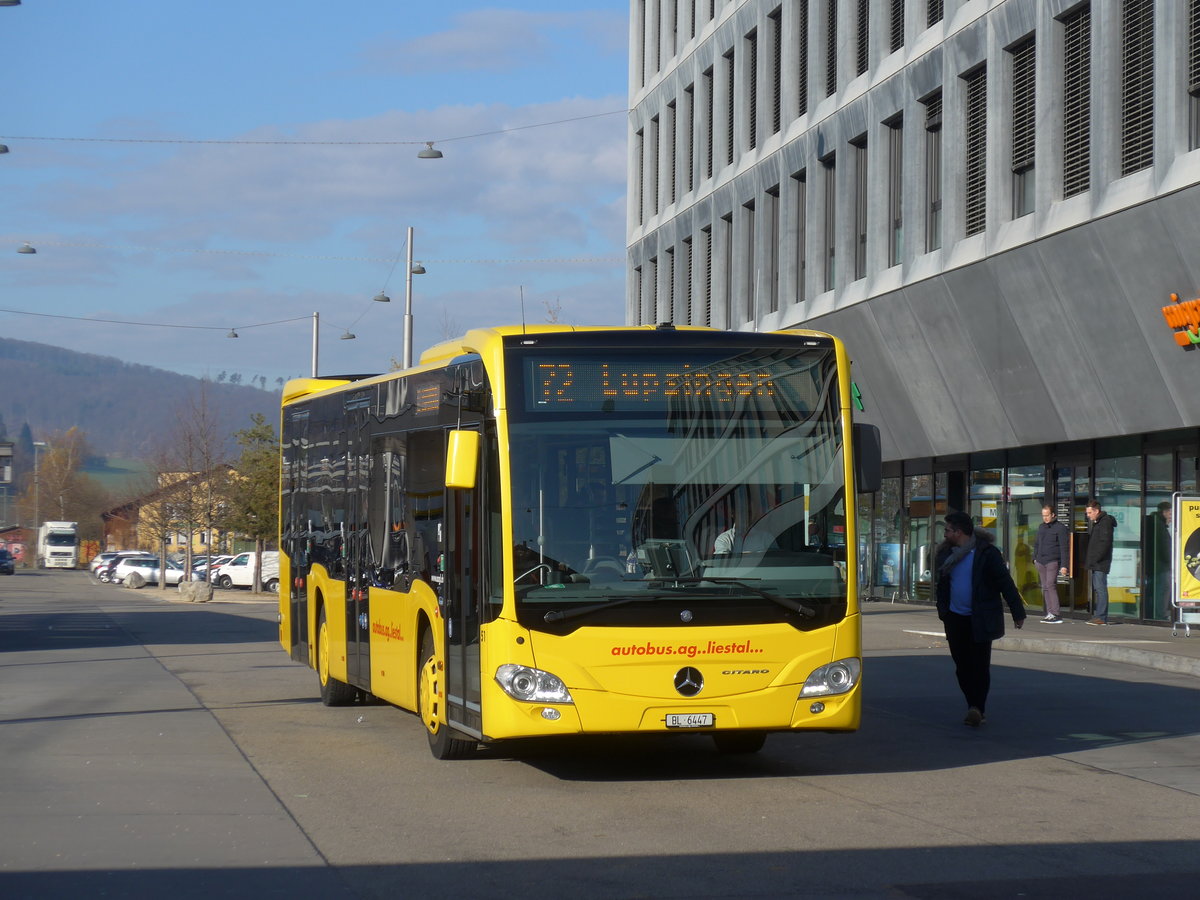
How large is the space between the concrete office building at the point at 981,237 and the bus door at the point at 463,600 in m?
13.2

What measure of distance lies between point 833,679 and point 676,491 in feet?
4.83

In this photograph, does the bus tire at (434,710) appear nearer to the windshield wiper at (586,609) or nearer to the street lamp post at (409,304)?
the windshield wiper at (586,609)


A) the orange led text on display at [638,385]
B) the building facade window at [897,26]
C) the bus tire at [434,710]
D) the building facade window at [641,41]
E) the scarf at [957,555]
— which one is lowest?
the bus tire at [434,710]

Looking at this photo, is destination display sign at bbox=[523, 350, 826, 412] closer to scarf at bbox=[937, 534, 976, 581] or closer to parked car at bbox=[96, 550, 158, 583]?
scarf at bbox=[937, 534, 976, 581]

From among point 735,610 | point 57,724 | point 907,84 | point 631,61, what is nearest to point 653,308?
point 631,61

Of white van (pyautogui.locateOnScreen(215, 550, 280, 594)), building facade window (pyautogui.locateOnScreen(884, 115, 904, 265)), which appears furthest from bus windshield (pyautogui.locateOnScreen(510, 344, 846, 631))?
white van (pyautogui.locateOnScreen(215, 550, 280, 594))

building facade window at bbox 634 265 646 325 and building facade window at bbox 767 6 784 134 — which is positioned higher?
building facade window at bbox 767 6 784 134

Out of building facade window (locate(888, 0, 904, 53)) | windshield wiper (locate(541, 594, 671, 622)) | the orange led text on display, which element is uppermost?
building facade window (locate(888, 0, 904, 53))

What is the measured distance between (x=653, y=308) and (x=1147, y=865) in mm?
39369

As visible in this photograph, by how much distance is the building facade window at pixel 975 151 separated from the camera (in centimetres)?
2766

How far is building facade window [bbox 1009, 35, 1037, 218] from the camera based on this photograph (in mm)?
26188

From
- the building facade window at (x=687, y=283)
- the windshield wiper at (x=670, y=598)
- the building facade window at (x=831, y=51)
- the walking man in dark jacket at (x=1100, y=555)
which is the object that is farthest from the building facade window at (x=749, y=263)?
the windshield wiper at (x=670, y=598)

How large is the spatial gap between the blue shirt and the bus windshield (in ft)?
10.6

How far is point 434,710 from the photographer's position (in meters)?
11.4
